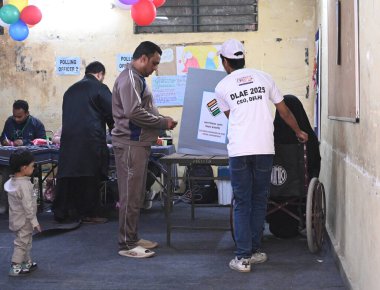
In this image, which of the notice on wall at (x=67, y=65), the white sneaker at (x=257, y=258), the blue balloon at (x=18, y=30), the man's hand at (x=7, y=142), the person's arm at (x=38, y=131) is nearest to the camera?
the white sneaker at (x=257, y=258)

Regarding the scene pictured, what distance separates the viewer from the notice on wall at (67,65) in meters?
7.40

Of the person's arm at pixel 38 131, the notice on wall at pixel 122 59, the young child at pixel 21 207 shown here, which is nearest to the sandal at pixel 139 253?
the young child at pixel 21 207

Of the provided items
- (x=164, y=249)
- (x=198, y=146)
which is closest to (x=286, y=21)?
(x=198, y=146)

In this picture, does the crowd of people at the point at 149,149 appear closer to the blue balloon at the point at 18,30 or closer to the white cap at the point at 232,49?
the white cap at the point at 232,49

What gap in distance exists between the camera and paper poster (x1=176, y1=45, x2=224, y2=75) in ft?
23.2

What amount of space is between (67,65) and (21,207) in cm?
412

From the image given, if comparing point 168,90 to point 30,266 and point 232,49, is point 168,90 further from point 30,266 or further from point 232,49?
point 30,266

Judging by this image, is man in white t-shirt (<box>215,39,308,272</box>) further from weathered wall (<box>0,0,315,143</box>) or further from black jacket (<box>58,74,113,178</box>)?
weathered wall (<box>0,0,315,143</box>)

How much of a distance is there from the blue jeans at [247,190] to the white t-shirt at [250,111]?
0.24ft

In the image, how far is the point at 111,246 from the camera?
14.7ft

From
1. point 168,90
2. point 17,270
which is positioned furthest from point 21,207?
point 168,90

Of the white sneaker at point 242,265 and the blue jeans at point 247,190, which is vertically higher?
the blue jeans at point 247,190

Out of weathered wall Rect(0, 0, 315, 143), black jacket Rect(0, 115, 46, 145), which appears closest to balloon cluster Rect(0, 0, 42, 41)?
weathered wall Rect(0, 0, 315, 143)

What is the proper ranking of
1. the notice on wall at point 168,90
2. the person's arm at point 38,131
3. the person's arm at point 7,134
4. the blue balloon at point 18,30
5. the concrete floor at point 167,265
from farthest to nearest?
the notice on wall at point 168,90, the blue balloon at point 18,30, the person's arm at point 38,131, the person's arm at point 7,134, the concrete floor at point 167,265
